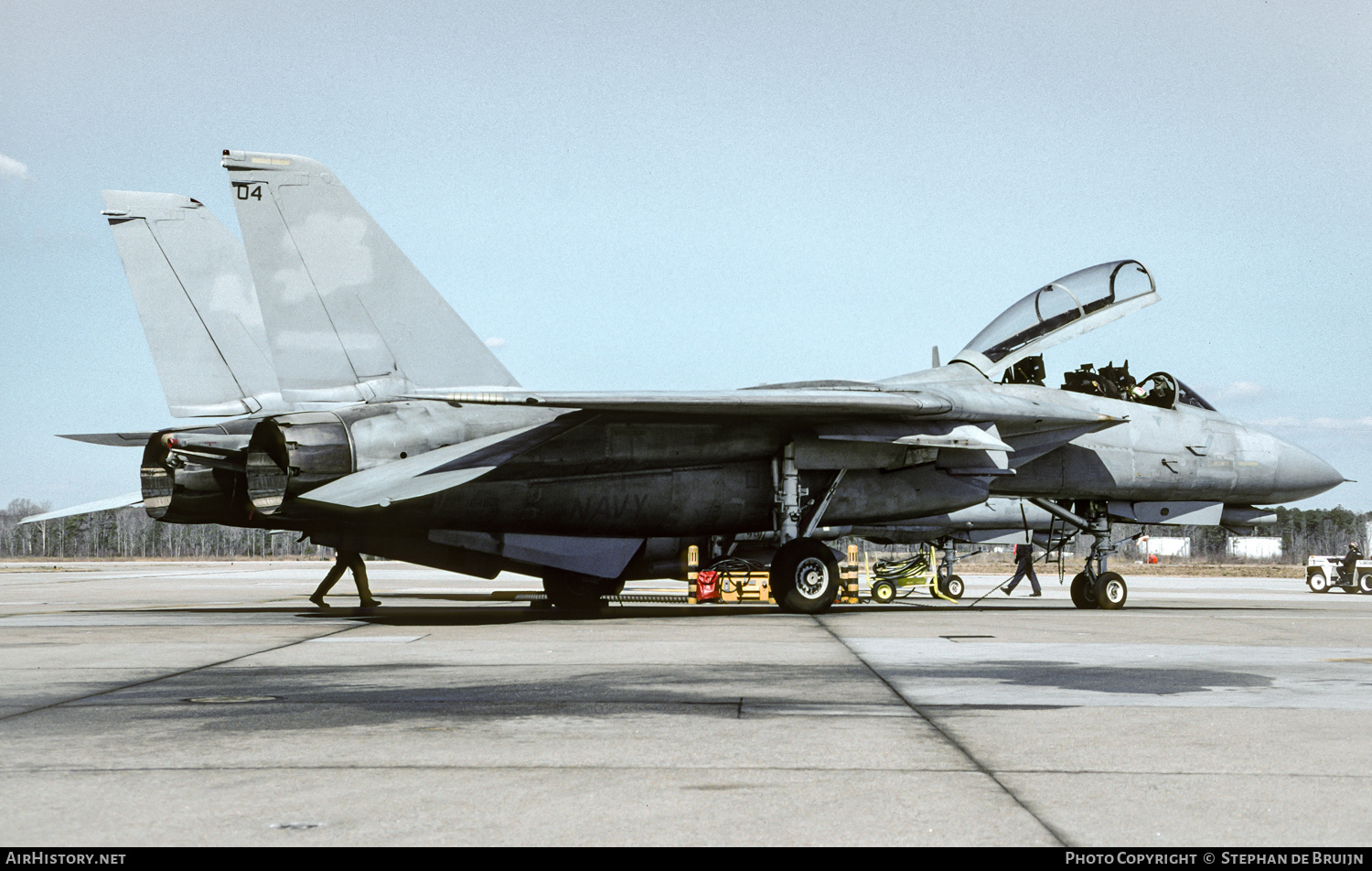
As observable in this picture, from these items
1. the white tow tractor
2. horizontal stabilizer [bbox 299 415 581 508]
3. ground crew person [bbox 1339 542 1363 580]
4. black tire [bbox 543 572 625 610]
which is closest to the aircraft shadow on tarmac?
black tire [bbox 543 572 625 610]

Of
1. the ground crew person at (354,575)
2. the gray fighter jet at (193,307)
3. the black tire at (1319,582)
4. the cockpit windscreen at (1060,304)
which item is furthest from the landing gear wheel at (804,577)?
the black tire at (1319,582)

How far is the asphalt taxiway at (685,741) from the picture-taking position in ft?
10.6

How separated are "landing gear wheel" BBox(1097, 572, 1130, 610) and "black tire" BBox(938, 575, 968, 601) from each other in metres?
5.54

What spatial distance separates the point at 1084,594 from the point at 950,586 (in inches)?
273

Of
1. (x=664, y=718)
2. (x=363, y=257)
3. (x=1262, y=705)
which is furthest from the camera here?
(x=363, y=257)

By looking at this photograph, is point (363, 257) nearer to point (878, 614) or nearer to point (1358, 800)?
point (878, 614)

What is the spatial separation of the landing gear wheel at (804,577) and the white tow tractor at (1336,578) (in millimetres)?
22890

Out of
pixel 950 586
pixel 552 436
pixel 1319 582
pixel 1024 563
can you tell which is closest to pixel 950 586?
pixel 950 586

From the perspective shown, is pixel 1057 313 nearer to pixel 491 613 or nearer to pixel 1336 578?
pixel 491 613

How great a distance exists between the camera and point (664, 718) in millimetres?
5254

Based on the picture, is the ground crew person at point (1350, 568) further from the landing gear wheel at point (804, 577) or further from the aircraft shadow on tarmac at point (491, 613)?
the landing gear wheel at point (804, 577)

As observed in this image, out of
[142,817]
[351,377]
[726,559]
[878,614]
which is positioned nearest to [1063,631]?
[878,614]

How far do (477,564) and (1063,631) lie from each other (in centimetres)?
688

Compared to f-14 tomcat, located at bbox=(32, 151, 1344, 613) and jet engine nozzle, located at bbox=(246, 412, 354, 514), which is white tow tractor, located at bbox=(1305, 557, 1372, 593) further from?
jet engine nozzle, located at bbox=(246, 412, 354, 514)
